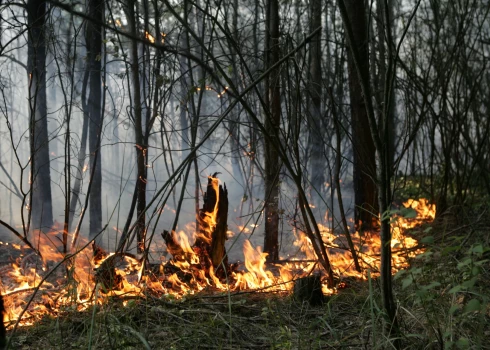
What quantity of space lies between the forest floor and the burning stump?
3.82 ft

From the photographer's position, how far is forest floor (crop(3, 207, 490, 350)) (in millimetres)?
2771

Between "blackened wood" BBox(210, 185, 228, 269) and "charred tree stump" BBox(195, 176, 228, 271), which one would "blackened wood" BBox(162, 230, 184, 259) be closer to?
"charred tree stump" BBox(195, 176, 228, 271)

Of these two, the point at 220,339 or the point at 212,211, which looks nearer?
the point at 220,339

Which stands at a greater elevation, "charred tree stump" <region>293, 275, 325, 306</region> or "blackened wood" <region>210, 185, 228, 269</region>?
"blackened wood" <region>210, 185, 228, 269</region>

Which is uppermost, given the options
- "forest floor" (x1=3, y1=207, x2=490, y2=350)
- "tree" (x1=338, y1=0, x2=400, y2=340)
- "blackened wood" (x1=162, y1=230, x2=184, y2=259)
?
"tree" (x1=338, y1=0, x2=400, y2=340)

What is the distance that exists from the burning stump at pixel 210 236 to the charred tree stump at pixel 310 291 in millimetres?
1461

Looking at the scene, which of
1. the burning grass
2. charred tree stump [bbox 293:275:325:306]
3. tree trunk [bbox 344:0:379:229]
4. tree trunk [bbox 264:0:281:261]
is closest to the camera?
the burning grass

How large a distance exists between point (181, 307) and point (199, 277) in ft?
4.83

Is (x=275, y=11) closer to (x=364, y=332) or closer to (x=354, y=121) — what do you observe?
(x=354, y=121)

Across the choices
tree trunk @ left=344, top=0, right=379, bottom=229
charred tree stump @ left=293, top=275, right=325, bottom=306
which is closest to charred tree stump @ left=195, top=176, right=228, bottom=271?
charred tree stump @ left=293, top=275, right=325, bottom=306

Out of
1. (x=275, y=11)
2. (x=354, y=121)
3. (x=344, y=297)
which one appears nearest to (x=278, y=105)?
(x=275, y=11)

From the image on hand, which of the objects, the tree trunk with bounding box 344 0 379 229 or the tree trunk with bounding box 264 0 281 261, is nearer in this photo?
the tree trunk with bounding box 264 0 281 261

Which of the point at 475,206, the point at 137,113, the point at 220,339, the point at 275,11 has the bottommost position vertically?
the point at 220,339

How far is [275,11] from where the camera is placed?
6.19m
